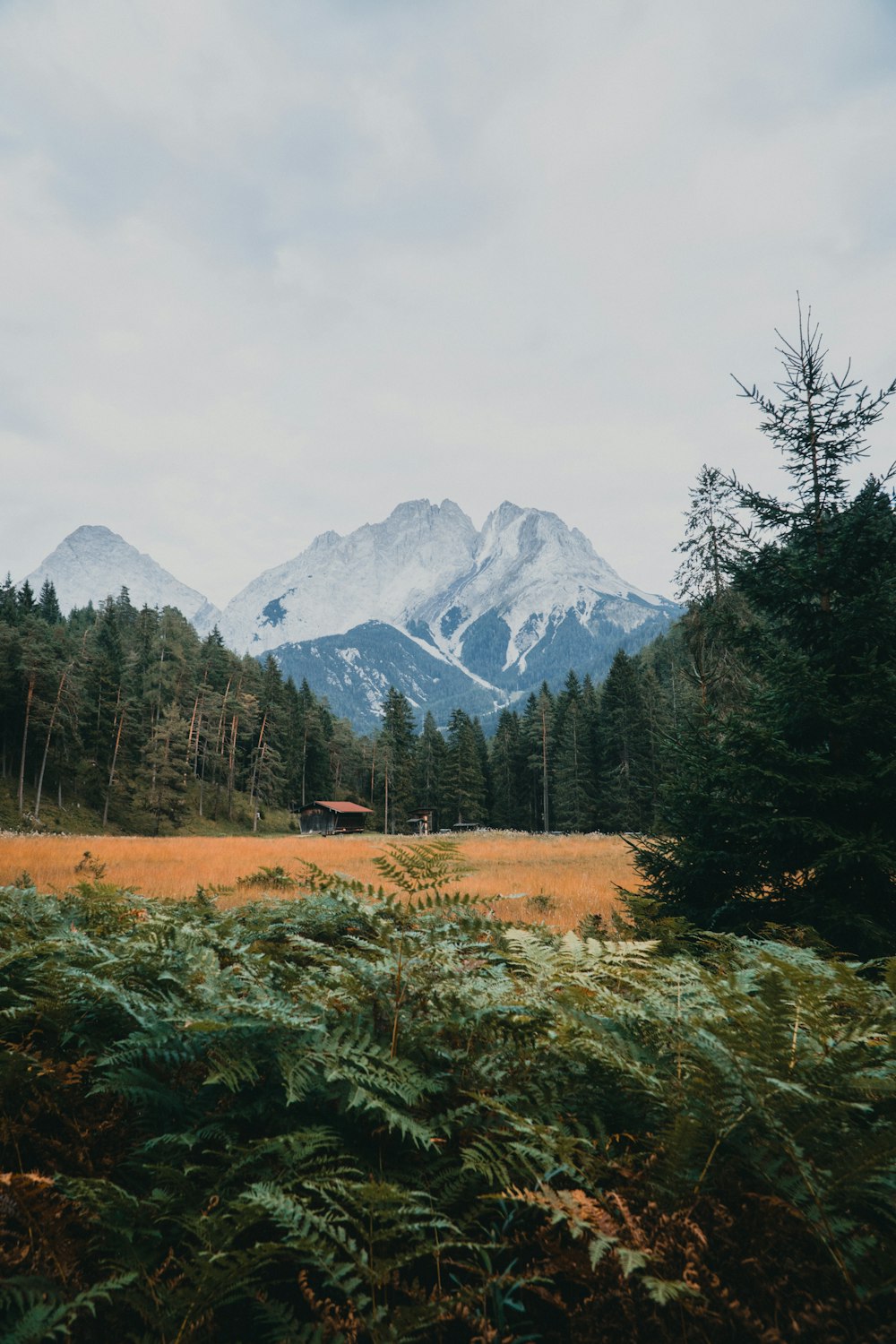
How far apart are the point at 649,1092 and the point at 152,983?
2.17 m

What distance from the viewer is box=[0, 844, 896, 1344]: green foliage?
1374mm

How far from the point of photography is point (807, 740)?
21.4 ft

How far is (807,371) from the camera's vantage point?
7359 mm

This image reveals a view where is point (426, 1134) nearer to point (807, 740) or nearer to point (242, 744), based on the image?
point (807, 740)

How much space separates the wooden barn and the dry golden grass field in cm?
3667

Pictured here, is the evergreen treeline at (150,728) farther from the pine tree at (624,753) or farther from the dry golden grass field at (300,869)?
the pine tree at (624,753)

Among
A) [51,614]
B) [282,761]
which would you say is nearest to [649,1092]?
[282,761]

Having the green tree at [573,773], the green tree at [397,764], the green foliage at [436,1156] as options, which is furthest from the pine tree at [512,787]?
the green foliage at [436,1156]

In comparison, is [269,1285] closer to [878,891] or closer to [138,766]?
[878,891]

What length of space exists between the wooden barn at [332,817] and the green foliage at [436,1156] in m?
63.3

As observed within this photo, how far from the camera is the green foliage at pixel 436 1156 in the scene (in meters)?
1.37

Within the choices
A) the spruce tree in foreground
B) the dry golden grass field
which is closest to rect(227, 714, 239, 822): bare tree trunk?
the dry golden grass field

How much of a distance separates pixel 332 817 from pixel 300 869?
50.4m

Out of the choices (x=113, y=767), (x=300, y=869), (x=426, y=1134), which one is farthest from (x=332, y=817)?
(x=426, y=1134)
